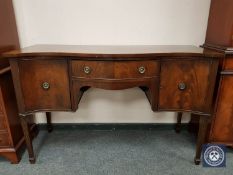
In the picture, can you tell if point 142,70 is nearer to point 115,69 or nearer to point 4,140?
point 115,69

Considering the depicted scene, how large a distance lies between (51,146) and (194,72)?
123 cm

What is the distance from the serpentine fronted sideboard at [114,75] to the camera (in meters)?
1.11

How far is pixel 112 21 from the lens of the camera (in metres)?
1.52

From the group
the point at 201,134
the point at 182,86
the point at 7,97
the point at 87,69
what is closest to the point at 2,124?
the point at 7,97

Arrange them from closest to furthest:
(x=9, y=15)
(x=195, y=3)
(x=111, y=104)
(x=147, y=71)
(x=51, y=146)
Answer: (x=147, y=71) → (x=9, y=15) → (x=195, y=3) → (x=51, y=146) → (x=111, y=104)

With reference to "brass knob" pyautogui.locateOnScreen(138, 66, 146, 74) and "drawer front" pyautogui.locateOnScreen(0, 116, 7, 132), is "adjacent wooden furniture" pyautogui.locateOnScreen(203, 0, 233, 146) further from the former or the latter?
"drawer front" pyautogui.locateOnScreen(0, 116, 7, 132)

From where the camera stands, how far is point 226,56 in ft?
3.94

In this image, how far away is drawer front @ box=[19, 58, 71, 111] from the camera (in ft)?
3.74

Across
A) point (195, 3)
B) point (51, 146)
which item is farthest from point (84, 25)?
point (51, 146)

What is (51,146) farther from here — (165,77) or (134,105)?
(165,77)

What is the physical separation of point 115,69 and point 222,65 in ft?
2.26

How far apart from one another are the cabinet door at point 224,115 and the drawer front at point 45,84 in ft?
3.32

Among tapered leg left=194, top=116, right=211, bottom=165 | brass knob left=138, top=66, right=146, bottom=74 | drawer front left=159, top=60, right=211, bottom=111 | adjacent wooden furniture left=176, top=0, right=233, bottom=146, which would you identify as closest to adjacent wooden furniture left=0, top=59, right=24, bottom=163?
brass knob left=138, top=66, right=146, bottom=74

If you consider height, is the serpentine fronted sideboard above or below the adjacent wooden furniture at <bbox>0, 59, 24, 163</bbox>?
above
